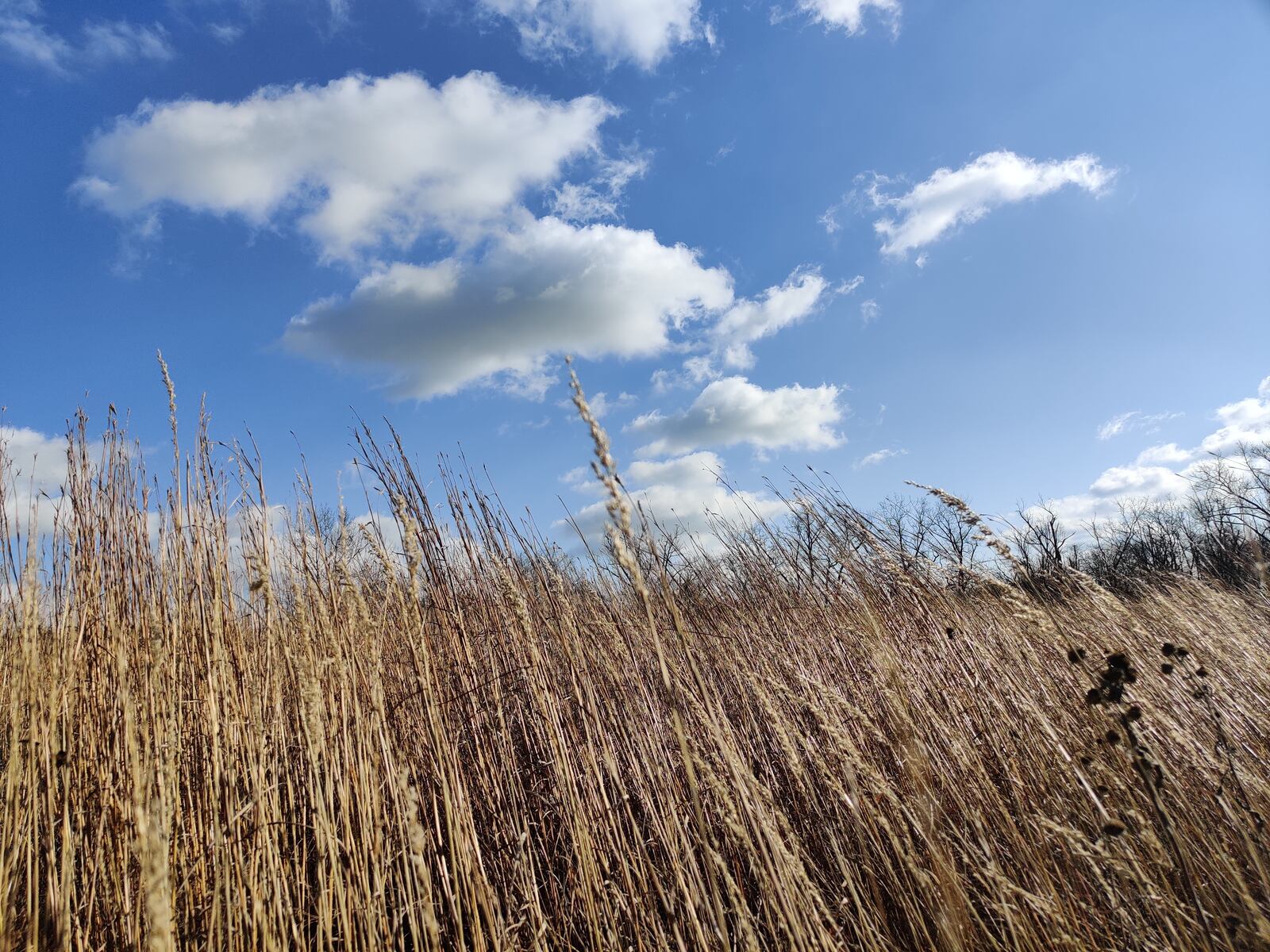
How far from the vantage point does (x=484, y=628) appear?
2.63 metres

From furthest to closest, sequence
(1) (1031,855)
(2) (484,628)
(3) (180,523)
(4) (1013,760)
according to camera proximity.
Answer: (2) (484,628) < (3) (180,523) < (4) (1013,760) < (1) (1031,855)

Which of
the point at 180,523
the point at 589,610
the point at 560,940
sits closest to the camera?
the point at 560,940

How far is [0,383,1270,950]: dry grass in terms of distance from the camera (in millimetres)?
1321

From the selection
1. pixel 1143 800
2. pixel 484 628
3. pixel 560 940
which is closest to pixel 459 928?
pixel 560 940

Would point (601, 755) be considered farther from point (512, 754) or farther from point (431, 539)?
point (431, 539)

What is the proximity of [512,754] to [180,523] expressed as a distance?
138 centimetres

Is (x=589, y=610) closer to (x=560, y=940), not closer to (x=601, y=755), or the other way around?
(x=601, y=755)

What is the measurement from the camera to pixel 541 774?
2617mm

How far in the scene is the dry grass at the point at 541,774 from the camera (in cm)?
132

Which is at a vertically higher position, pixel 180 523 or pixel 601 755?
pixel 180 523

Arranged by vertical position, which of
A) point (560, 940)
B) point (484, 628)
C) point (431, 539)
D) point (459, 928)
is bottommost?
point (560, 940)

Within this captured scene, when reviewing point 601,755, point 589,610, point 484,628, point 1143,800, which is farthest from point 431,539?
point 1143,800

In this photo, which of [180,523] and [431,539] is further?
[431,539]

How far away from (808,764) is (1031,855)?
142 cm
